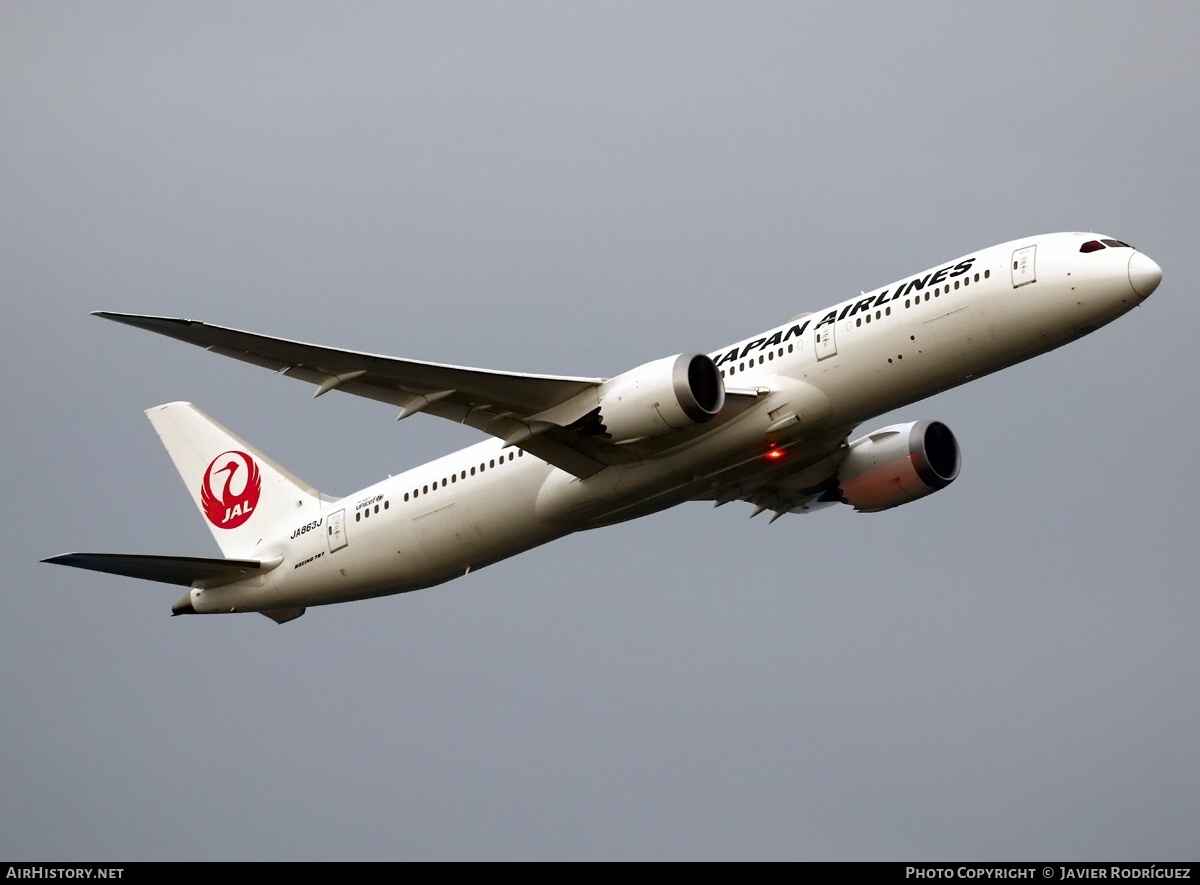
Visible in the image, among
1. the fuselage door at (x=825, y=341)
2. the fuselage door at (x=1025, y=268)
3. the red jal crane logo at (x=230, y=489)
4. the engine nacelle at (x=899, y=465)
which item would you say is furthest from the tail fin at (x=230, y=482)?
the fuselage door at (x=1025, y=268)

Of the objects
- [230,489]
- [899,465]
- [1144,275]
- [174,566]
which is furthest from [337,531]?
[1144,275]

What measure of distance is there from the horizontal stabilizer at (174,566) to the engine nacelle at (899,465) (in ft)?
51.5

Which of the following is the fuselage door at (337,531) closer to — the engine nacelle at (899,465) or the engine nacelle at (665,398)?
the engine nacelle at (665,398)

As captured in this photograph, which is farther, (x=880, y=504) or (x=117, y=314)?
(x=880, y=504)

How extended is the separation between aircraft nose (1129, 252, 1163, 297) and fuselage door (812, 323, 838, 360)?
258 inches

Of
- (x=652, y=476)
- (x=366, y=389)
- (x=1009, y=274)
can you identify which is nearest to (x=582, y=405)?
(x=652, y=476)

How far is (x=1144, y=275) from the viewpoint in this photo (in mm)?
38312

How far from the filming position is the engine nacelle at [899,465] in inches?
1861

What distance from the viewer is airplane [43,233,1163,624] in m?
39.3

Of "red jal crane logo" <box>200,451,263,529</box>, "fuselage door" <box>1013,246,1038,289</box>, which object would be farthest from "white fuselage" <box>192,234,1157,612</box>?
"red jal crane logo" <box>200,451,263,529</box>

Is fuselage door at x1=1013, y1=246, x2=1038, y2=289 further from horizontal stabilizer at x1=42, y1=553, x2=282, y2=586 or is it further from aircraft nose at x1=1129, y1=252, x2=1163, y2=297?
horizontal stabilizer at x1=42, y1=553, x2=282, y2=586
